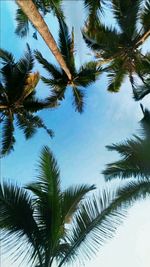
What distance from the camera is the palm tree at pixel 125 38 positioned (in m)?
18.5

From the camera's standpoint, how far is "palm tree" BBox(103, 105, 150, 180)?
39.4 ft

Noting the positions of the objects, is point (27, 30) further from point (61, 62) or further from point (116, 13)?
point (61, 62)

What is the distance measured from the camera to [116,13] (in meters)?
19.0

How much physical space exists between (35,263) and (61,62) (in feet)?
18.2

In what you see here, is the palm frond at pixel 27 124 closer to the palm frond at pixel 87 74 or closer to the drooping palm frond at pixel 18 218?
the palm frond at pixel 87 74

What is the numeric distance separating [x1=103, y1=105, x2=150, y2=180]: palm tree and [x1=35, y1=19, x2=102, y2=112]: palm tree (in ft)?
22.2

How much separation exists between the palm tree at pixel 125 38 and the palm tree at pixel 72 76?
68cm

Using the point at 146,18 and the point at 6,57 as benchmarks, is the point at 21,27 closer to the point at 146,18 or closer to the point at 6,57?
the point at 6,57

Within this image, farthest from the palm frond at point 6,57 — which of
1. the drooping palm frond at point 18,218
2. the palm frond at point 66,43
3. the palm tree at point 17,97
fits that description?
the drooping palm frond at point 18,218

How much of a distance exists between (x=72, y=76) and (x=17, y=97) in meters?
2.54

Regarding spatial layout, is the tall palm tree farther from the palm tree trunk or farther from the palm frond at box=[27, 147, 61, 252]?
the palm tree trunk

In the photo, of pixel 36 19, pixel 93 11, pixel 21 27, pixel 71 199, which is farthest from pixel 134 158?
pixel 21 27

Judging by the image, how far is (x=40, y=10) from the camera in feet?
58.0

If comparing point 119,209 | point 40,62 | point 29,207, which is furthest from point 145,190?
point 40,62
